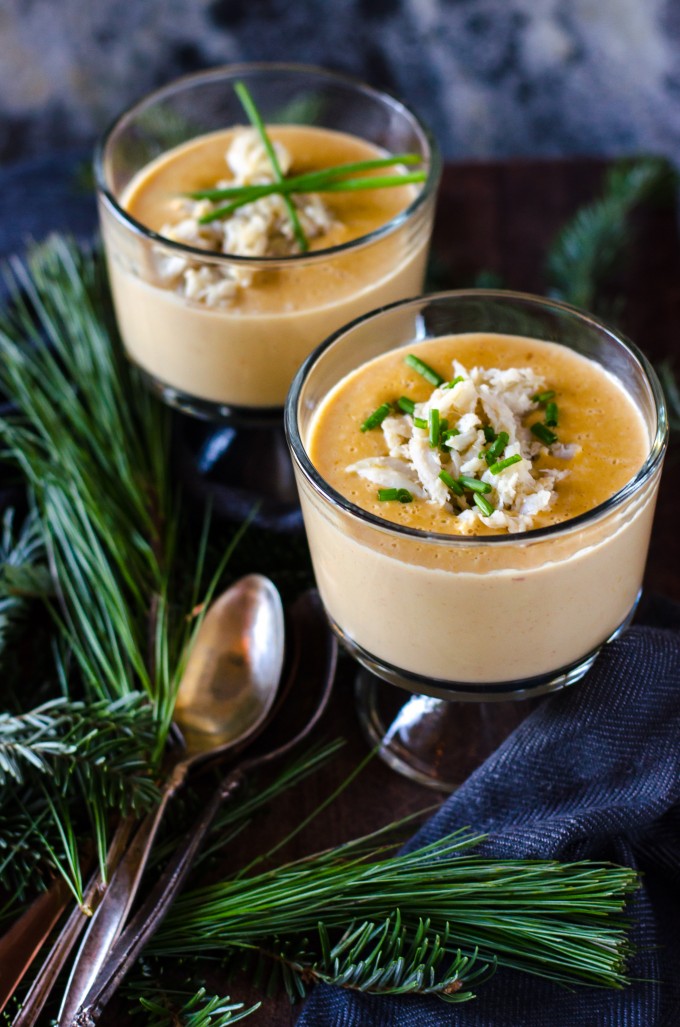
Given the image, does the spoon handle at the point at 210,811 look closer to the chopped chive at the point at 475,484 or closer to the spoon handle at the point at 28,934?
the spoon handle at the point at 28,934

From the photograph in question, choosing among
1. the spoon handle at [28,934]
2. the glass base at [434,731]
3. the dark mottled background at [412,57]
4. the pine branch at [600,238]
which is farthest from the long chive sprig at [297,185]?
the dark mottled background at [412,57]

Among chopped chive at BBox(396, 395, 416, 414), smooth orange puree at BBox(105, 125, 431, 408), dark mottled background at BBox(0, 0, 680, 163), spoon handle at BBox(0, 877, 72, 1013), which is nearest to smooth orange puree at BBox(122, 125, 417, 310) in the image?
smooth orange puree at BBox(105, 125, 431, 408)

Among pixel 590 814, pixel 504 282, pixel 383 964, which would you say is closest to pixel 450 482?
pixel 590 814

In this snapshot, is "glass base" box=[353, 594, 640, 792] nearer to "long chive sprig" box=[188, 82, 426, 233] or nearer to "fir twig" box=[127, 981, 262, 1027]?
"fir twig" box=[127, 981, 262, 1027]

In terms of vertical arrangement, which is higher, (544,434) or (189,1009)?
(544,434)

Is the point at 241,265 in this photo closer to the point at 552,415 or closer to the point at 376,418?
the point at 376,418

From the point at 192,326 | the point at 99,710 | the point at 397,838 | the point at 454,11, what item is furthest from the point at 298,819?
the point at 454,11

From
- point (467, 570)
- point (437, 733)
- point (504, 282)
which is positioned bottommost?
point (437, 733)
